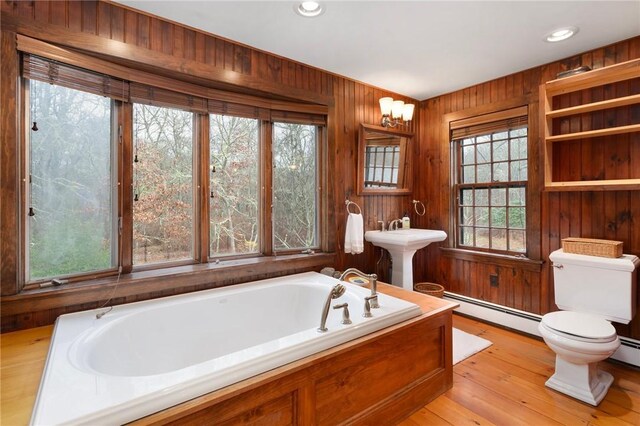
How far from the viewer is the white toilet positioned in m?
1.86

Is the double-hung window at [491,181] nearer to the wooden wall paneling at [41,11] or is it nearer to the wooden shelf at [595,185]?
the wooden shelf at [595,185]

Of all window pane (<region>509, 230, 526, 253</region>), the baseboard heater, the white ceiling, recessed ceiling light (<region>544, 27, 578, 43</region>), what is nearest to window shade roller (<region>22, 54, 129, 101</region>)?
the white ceiling

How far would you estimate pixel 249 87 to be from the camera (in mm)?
2402

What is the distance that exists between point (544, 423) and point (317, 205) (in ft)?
7.03

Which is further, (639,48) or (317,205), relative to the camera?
(317,205)

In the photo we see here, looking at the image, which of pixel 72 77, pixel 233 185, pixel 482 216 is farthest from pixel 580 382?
pixel 72 77

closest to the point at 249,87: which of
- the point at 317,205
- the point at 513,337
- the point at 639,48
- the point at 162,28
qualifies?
the point at 162,28

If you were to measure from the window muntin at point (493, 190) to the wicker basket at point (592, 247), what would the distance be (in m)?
0.55

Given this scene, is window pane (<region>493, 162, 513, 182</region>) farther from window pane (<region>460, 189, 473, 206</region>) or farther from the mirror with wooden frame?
the mirror with wooden frame

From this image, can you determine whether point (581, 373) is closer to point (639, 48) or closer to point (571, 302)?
point (571, 302)

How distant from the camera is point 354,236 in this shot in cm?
286

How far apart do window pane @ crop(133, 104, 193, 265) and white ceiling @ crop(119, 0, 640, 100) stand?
26.5 inches

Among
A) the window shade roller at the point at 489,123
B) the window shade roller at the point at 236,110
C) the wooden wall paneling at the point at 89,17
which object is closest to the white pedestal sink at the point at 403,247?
the window shade roller at the point at 489,123

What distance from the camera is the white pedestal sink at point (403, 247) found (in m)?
2.81
